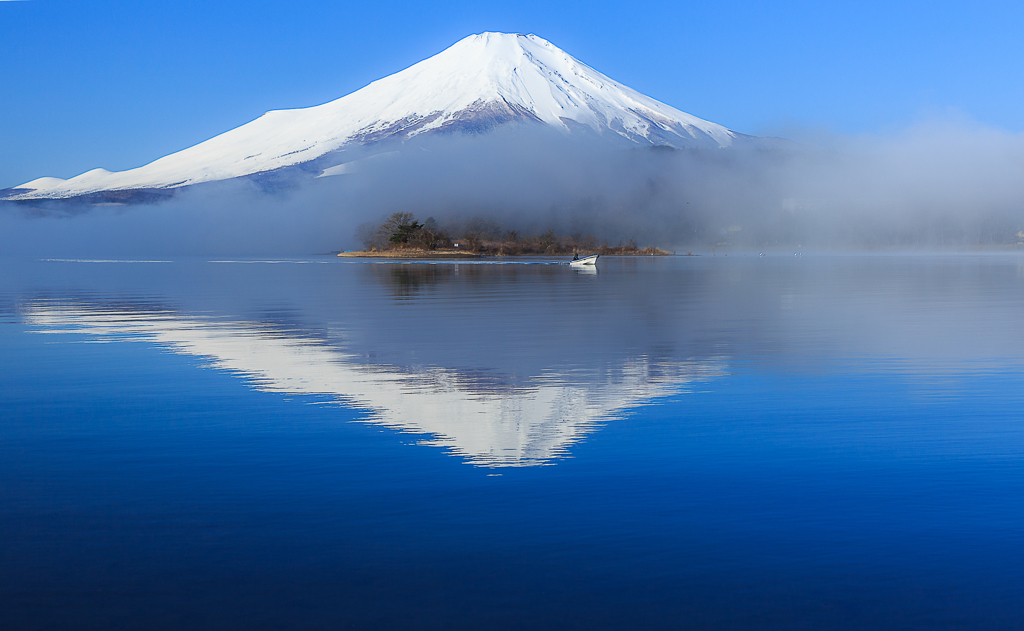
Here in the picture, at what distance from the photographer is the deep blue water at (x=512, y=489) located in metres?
6.42

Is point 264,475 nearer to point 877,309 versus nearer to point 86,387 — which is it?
point 86,387

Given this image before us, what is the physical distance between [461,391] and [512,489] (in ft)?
20.7

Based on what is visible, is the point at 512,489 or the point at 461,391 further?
the point at 461,391

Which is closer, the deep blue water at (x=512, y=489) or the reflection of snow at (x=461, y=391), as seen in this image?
the deep blue water at (x=512, y=489)

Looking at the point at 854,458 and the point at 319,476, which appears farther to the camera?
the point at 854,458

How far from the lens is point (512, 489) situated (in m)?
9.00

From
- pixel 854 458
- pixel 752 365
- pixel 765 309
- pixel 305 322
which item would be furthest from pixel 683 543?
pixel 765 309

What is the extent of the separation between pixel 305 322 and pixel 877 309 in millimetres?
21634

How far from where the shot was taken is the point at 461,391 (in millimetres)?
15234

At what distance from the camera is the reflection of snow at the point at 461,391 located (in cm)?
1147

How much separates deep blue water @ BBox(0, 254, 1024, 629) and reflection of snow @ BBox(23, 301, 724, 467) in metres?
0.09

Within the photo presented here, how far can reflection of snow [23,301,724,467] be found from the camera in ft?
37.6

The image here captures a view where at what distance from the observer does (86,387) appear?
52.9 feet

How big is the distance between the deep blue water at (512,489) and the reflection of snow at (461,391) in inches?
3.6
